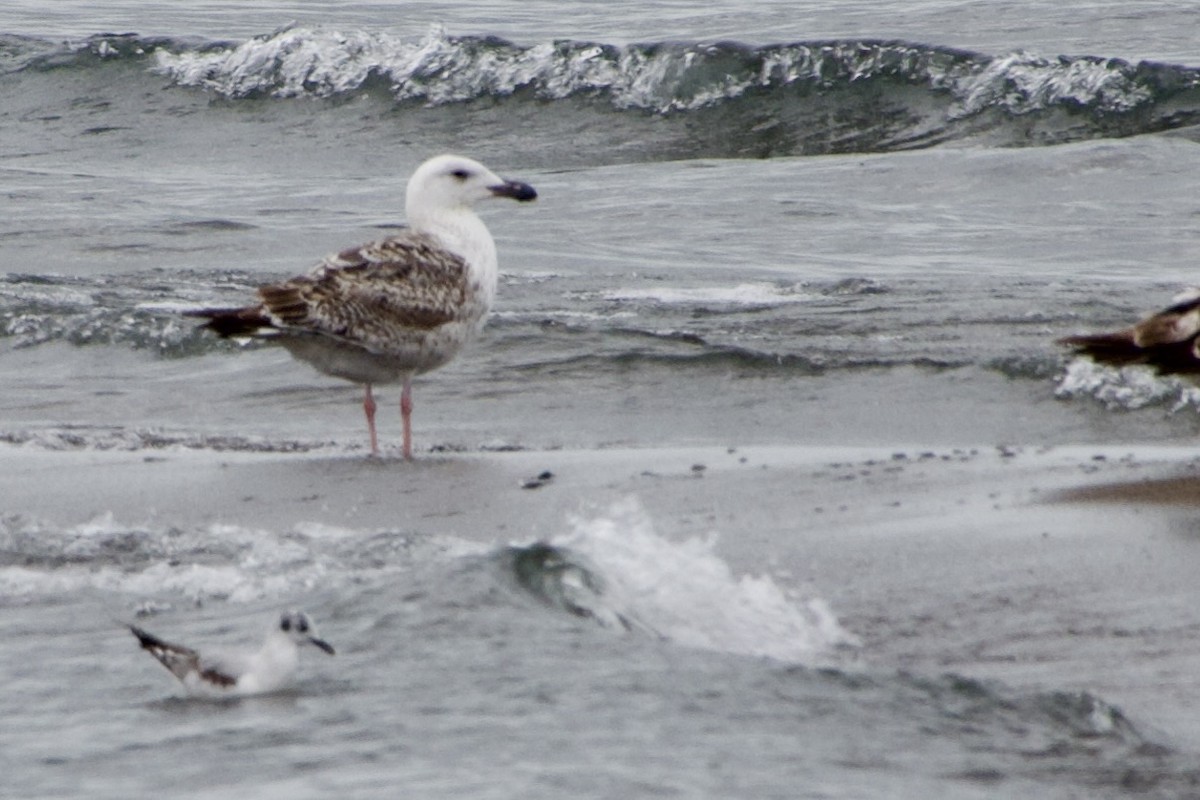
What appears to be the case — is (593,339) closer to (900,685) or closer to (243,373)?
(243,373)

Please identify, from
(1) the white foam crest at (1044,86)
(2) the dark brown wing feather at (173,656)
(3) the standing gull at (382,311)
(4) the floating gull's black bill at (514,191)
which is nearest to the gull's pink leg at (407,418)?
(3) the standing gull at (382,311)

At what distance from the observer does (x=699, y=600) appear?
6055mm

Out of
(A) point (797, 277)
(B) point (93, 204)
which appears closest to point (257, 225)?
(B) point (93, 204)

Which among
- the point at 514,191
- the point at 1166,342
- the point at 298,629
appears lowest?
the point at 298,629

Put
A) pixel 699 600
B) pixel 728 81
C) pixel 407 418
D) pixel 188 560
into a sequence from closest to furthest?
1. pixel 699 600
2. pixel 188 560
3. pixel 407 418
4. pixel 728 81

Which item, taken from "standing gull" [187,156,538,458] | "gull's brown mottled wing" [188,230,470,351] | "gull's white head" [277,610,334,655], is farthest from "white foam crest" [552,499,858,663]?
"gull's brown mottled wing" [188,230,470,351]

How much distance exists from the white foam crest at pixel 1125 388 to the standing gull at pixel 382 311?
8.68ft

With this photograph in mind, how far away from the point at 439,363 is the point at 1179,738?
4.77 m

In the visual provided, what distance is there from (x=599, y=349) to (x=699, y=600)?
4.88 metres

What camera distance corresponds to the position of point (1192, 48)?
22.5m

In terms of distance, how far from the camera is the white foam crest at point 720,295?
12219mm

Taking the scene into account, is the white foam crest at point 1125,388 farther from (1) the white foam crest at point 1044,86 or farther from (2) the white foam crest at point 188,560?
(1) the white foam crest at point 1044,86

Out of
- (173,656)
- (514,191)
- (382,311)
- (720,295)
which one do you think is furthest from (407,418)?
(720,295)

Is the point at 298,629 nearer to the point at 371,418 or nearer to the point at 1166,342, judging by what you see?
the point at 371,418
